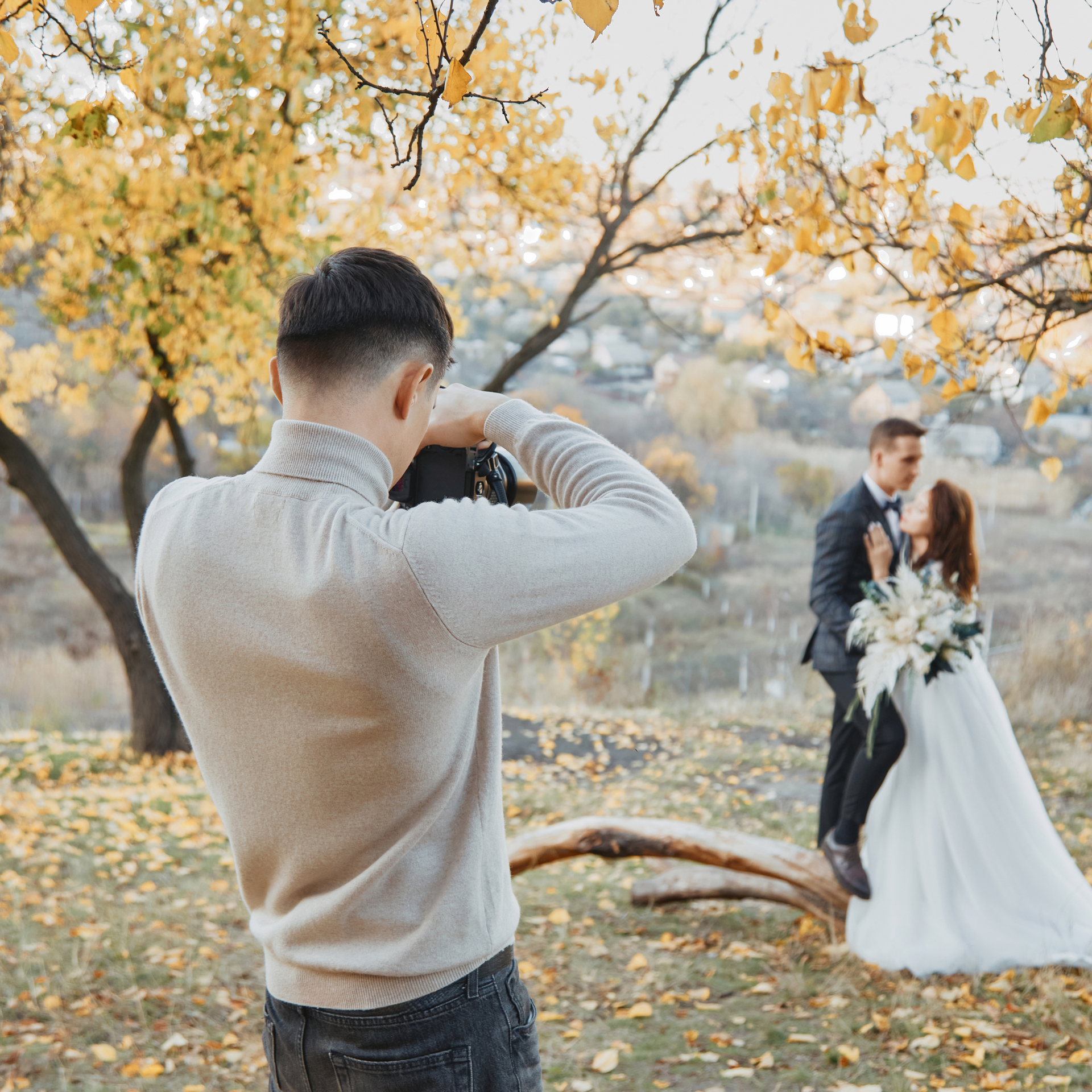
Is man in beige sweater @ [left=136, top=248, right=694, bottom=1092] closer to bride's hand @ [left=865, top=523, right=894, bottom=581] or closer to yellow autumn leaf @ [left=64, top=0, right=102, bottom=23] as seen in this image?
yellow autumn leaf @ [left=64, top=0, right=102, bottom=23]

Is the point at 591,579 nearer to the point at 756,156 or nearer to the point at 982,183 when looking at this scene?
the point at 982,183

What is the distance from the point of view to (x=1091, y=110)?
192cm

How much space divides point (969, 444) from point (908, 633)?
979 cm

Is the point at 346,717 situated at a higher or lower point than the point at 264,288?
lower

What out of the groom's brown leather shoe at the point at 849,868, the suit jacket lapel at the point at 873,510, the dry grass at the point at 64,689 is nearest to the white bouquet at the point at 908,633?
the suit jacket lapel at the point at 873,510

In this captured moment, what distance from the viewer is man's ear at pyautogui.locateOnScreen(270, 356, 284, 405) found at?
112cm

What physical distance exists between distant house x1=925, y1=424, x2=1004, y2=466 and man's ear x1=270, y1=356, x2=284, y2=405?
12.1 meters

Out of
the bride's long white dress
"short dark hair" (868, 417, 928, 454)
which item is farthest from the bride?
"short dark hair" (868, 417, 928, 454)

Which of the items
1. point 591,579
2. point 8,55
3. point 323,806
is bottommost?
point 323,806

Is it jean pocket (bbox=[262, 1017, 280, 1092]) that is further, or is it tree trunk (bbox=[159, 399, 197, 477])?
tree trunk (bbox=[159, 399, 197, 477])

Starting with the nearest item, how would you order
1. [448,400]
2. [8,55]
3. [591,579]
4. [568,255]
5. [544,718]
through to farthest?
[591,579] < [448,400] < [8,55] < [544,718] < [568,255]

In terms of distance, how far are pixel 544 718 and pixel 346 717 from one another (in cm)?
738

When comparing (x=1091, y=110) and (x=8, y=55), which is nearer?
(x=8, y=55)

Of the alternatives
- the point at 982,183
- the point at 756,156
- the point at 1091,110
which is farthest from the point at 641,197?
the point at 1091,110
